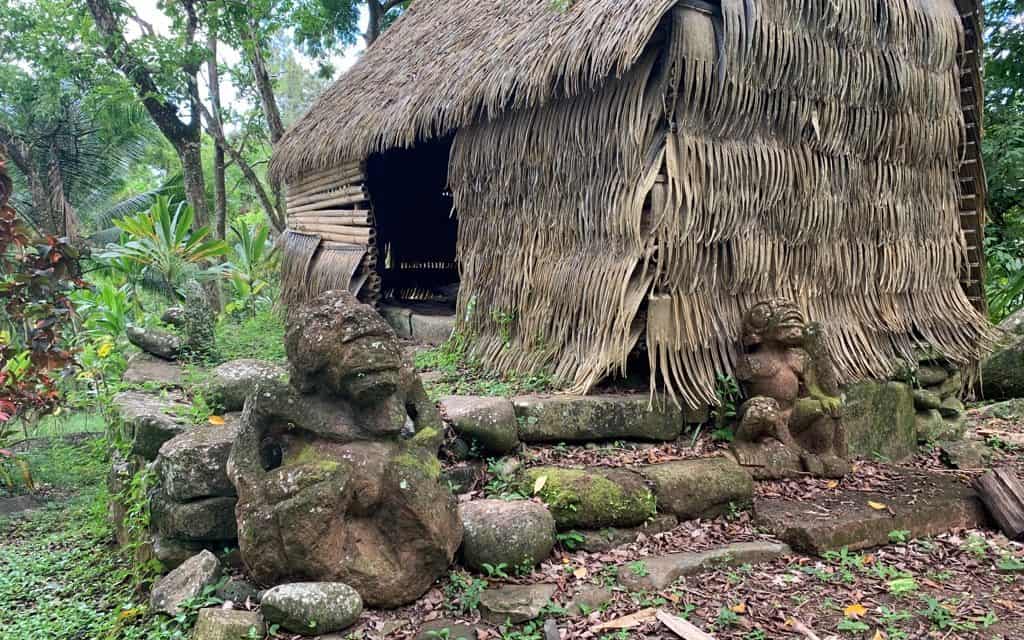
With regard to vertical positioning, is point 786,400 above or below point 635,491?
above

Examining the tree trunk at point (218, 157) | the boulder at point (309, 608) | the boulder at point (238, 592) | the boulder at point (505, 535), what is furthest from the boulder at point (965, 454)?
the tree trunk at point (218, 157)

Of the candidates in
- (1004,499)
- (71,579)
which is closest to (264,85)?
(71,579)

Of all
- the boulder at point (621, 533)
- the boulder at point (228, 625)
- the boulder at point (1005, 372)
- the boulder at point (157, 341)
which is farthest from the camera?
the boulder at point (1005, 372)

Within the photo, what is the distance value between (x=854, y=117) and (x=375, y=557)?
4538 millimetres

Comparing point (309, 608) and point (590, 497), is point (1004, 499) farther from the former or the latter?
point (309, 608)

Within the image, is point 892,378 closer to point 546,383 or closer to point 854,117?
point 854,117

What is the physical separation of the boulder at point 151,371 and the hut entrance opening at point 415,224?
3.26 m

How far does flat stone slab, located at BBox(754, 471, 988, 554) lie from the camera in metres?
3.80

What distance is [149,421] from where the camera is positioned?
4.01 meters

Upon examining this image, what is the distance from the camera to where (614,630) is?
118 inches

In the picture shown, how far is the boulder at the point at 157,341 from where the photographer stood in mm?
5922

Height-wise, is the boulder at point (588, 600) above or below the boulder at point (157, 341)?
below

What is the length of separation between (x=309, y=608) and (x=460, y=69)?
4478 millimetres

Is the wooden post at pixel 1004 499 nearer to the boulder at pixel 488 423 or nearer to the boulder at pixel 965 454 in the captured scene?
the boulder at pixel 965 454
